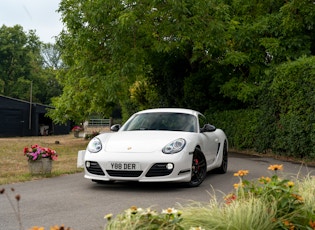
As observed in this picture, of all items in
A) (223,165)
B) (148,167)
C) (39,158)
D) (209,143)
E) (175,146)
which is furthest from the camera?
(223,165)

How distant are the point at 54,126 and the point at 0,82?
1596cm

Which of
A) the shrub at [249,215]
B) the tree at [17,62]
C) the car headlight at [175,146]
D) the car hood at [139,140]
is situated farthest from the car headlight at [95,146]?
the tree at [17,62]

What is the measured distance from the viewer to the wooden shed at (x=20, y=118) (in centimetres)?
4072

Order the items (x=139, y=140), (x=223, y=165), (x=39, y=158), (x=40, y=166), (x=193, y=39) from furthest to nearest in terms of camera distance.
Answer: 1. (x=193, y=39)
2. (x=223, y=165)
3. (x=40, y=166)
4. (x=39, y=158)
5. (x=139, y=140)

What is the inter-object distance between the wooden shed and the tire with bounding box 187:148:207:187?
31.9m

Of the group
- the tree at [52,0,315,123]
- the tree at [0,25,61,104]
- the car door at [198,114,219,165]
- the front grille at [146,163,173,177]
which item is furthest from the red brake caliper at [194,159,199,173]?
the tree at [0,25,61,104]

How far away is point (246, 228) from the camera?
11.9 ft

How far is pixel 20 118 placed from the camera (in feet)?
140

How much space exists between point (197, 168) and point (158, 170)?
1.07 m

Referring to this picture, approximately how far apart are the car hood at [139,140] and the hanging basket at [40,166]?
7.21 feet

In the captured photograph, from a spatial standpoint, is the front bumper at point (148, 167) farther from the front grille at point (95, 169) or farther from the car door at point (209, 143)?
the car door at point (209, 143)

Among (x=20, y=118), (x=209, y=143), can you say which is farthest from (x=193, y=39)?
(x=20, y=118)

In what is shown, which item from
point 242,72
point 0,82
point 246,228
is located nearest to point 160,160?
point 246,228

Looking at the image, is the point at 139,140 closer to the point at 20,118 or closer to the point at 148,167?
the point at 148,167
